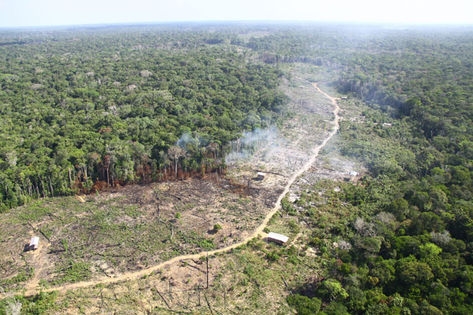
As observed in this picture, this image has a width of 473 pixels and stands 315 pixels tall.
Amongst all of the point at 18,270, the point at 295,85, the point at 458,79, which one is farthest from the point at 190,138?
the point at 458,79

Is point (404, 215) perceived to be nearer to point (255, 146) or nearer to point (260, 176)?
point (260, 176)

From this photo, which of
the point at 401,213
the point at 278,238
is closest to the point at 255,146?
the point at 278,238

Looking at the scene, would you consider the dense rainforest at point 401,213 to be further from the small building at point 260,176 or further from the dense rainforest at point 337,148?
the small building at point 260,176

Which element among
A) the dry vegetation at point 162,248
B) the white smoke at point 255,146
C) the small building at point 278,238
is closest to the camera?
the dry vegetation at point 162,248

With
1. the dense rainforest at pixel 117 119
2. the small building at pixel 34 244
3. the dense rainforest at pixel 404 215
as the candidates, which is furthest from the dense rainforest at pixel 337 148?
the small building at pixel 34 244

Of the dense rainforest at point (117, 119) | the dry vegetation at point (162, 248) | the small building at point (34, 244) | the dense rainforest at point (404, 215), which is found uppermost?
the dense rainforest at point (117, 119)

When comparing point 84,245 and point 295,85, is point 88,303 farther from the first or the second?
point 295,85
